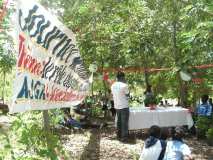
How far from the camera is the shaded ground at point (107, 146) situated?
9223 mm

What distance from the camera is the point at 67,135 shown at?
11.4 m

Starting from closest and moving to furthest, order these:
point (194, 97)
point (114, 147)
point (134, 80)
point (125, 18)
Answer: point (114, 147) → point (125, 18) → point (194, 97) → point (134, 80)

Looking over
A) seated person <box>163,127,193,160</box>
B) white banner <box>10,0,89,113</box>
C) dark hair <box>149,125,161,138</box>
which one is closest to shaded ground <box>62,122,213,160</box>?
seated person <box>163,127,193,160</box>

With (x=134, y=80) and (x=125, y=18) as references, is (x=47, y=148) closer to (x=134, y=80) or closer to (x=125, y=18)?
(x=125, y=18)

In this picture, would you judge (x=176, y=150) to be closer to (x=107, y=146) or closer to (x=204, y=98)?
(x=107, y=146)

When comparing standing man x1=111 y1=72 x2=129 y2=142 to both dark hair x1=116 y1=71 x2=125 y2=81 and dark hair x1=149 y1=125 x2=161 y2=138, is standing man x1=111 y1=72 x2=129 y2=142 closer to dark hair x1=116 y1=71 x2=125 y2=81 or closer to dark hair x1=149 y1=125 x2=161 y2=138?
dark hair x1=116 y1=71 x2=125 y2=81

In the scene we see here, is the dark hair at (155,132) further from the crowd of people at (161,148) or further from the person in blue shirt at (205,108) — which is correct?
the person in blue shirt at (205,108)

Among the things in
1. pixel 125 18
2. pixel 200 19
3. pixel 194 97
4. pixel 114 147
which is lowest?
pixel 114 147

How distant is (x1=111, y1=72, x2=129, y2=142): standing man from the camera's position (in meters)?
10.9

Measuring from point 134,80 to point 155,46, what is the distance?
7.24 m

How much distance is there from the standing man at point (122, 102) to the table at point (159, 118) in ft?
0.87

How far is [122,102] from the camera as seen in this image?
1095 centimetres

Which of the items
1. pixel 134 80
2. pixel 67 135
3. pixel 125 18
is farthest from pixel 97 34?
pixel 134 80

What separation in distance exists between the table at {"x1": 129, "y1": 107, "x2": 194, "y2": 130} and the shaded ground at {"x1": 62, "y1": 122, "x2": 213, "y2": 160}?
0.38 meters
